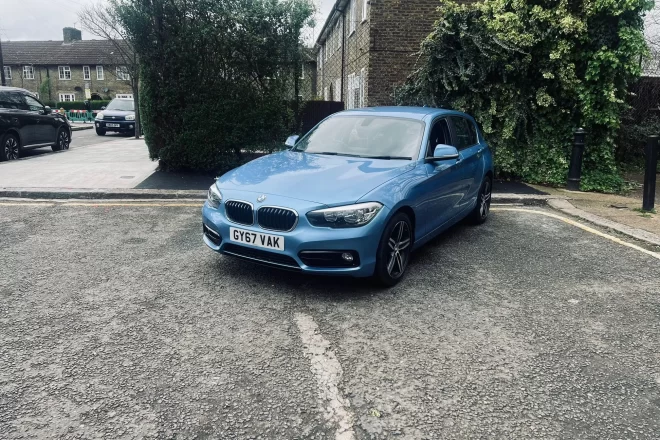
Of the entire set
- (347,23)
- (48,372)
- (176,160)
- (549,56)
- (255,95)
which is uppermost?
(347,23)

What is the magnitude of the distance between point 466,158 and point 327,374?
151 inches

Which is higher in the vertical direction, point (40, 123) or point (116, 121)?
point (116, 121)

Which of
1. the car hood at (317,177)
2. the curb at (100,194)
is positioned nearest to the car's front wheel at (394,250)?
the car hood at (317,177)

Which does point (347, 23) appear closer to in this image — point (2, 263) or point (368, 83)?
point (368, 83)

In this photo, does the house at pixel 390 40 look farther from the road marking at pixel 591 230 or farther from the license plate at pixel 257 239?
the license plate at pixel 257 239

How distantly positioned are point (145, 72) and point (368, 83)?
5437mm

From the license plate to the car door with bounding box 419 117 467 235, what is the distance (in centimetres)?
151

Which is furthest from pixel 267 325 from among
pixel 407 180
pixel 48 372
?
pixel 407 180

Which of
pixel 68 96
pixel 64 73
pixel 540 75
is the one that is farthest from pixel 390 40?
pixel 64 73

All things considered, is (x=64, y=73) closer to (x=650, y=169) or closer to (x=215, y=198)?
(x=215, y=198)

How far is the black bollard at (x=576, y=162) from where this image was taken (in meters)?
9.43

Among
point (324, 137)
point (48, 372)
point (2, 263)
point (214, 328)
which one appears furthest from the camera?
point (324, 137)

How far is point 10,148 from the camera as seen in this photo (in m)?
12.8

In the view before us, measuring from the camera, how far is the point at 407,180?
15.1 ft
